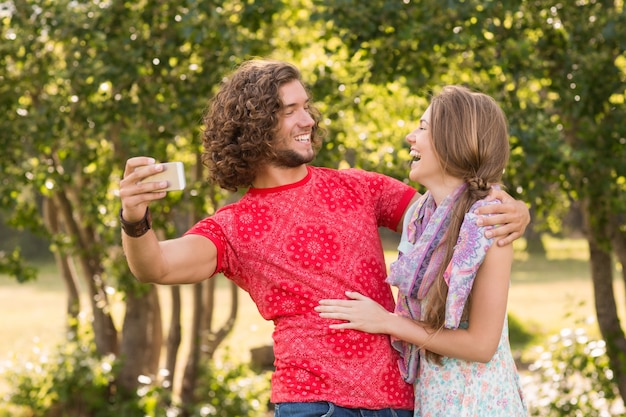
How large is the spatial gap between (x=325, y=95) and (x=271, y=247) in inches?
94.3

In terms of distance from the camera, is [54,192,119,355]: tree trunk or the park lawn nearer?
[54,192,119,355]: tree trunk

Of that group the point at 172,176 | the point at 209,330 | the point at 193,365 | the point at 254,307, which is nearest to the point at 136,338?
the point at 193,365

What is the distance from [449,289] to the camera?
2438 mm

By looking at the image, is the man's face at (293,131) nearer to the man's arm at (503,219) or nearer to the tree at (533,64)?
the man's arm at (503,219)

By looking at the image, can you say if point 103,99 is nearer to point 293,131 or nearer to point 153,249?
point 293,131

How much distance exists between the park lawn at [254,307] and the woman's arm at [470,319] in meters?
4.88

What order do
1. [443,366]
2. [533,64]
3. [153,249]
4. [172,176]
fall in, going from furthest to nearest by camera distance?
[533,64] → [443,366] → [153,249] → [172,176]

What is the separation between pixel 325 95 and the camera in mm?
4891

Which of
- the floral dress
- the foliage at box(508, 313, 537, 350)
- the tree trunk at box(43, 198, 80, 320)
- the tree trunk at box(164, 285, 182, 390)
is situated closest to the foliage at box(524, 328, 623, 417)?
the tree trunk at box(164, 285, 182, 390)

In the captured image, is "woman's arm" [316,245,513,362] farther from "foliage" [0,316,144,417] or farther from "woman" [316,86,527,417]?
"foliage" [0,316,144,417]

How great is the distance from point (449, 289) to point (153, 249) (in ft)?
2.36

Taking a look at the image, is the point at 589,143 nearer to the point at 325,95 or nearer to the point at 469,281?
the point at 325,95

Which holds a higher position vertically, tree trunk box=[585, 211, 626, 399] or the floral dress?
the floral dress

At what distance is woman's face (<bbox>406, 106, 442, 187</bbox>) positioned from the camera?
8.46 ft
